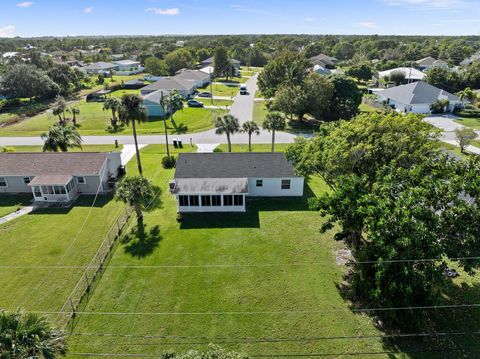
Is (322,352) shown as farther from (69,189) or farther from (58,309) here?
(69,189)

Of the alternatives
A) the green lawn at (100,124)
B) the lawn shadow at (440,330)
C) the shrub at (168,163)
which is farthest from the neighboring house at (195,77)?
the lawn shadow at (440,330)


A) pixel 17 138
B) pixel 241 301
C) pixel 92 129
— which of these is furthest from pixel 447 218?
pixel 17 138

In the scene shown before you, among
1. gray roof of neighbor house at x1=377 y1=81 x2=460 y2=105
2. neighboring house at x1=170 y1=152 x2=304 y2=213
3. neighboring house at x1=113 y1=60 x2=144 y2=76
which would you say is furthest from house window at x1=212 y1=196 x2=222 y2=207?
neighboring house at x1=113 y1=60 x2=144 y2=76

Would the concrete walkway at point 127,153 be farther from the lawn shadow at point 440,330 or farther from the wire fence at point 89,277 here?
the lawn shadow at point 440,330

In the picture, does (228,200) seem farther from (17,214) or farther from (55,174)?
(17,214)

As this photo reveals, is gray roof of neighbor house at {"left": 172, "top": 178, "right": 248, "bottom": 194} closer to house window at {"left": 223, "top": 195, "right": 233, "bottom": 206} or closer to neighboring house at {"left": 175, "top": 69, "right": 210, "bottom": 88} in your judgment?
house window at {"left": 223, "top": 195, "right": 233, "bottom": 206}
